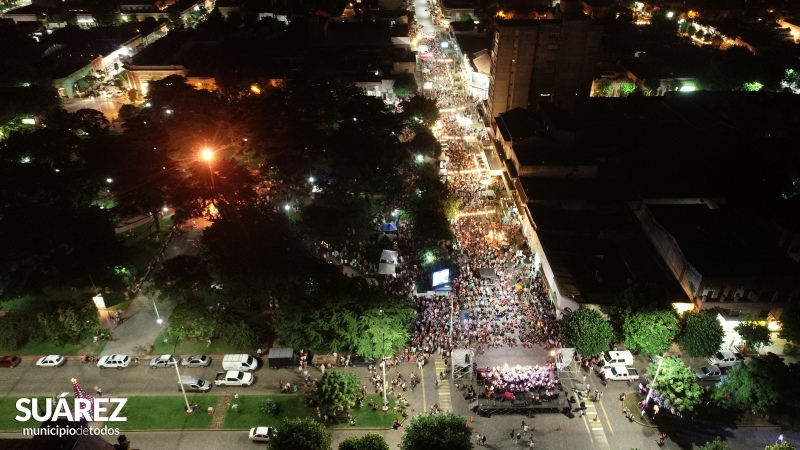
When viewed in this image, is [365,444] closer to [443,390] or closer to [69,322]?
[443,390]

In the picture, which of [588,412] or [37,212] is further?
[37,212]

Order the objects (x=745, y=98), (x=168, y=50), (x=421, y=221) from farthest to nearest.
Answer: (x=168, y=50) < (x=745, y=98) < (x=421, y=221)

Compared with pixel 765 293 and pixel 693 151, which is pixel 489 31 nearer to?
pixel 693 151

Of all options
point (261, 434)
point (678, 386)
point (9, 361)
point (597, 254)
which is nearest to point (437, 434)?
point (261, 434)

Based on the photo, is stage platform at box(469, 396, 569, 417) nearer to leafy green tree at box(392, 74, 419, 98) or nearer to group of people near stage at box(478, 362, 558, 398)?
group of people near stage at box(478, 362, 558, 398)

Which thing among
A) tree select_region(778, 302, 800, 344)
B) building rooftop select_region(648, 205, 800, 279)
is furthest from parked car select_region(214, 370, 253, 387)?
tree select_region(778, 302, 800, 344)

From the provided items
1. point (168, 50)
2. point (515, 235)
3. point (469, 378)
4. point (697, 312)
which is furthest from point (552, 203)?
point (168, 50)

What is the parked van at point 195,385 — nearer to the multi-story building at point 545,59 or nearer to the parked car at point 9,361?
the parked car at point 9,361

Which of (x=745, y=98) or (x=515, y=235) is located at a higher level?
(x=745, y=98)
